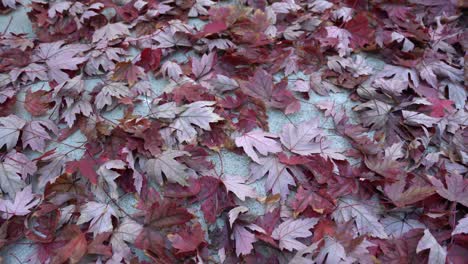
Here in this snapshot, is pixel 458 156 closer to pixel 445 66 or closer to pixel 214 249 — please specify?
pixel 445 66

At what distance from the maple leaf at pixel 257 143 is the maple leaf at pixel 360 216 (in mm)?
312

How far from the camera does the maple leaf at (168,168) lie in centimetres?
143

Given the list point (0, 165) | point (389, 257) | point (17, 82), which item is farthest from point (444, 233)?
point (17, 82)

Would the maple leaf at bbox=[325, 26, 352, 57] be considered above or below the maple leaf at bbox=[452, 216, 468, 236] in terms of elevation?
above

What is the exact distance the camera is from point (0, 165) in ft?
4.77

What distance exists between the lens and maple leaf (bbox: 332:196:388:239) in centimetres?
137

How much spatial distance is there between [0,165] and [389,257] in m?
1.39

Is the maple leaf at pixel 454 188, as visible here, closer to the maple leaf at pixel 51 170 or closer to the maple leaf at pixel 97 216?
the maple leaf at pixel 97 216

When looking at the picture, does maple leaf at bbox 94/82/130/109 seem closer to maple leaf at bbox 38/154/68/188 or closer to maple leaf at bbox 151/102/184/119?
maple leaf at bbox 151/102/184/119

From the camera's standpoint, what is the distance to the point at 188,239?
129 centimetres

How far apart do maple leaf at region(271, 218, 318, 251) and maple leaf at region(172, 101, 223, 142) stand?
0.48 meters

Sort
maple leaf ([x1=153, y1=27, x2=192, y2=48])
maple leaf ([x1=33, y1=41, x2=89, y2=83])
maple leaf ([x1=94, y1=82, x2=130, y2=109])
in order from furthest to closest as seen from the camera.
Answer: maple leaf ([x1=153, y1=27, x2=192, y2=48]), maple leaf ([x1=33, y1=41, x2=89, y2=83]), maple leaf ([x1=94, y1=82, x2=130, y2=109])

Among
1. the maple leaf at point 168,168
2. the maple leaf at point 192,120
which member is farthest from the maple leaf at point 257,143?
the maple leaf at point 168,168

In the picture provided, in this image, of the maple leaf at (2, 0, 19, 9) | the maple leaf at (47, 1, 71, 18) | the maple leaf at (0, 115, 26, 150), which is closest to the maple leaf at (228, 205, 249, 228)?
the maple leaf at (0, 115, 26, 150)
